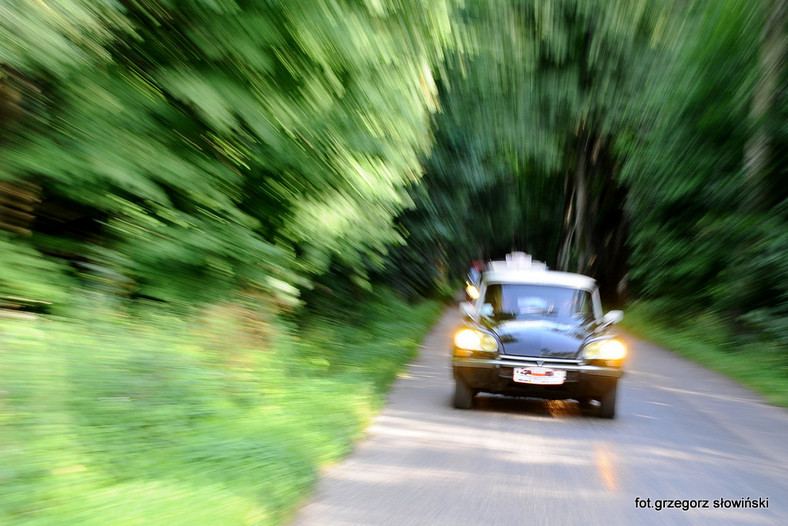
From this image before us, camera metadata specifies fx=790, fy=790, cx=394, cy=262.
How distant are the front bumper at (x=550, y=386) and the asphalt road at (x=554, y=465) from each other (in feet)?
1.11

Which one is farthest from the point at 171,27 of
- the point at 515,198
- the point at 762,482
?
the point at 515,198

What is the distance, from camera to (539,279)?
403 inches

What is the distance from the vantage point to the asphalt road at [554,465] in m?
5.30

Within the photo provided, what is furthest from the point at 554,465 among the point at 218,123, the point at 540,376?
the point at 218,123

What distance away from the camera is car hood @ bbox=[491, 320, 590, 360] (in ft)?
29.2

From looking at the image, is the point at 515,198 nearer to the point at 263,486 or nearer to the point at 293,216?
the point at 293,216

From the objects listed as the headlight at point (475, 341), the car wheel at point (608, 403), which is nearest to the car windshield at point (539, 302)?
the headlight at point (475, 341)

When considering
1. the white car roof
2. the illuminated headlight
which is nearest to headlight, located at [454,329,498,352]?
the white car roof

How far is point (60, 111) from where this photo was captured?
6676mm

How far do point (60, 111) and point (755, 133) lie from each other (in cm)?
1523

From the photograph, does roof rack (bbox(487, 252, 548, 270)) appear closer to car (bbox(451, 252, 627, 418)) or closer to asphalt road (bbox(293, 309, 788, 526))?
car (bbox(451, 252, 627, 418))

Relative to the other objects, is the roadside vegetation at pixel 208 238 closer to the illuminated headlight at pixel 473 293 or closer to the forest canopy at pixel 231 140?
the forest canopy at pixel 231 140

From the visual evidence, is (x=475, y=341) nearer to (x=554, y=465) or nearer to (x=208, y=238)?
(x=554, y=465)

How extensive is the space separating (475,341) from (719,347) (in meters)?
9.61
